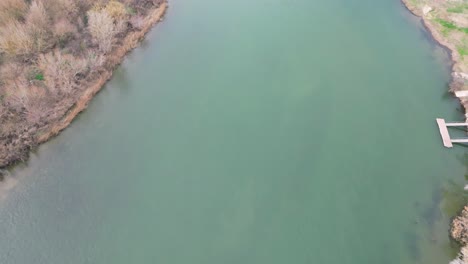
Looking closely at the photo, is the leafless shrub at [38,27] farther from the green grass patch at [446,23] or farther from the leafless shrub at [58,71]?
the green grass patch at [446,23]

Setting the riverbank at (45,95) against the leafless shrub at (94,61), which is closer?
the riverbank at (45,95)

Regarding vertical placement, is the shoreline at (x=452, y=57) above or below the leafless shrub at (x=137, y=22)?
below

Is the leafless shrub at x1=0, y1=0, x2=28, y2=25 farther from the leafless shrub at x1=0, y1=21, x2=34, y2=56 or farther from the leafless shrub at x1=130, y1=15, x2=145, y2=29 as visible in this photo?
the leafless shrub at x1=130, y1=15, x2=145, y2=29

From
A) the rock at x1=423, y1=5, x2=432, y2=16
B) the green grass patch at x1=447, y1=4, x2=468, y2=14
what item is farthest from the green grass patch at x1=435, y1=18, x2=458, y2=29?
the green grass patch at x1=447, y1=4, x2=468, y2=14

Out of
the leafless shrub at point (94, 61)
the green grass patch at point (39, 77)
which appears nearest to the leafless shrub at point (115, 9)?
the leafless shrub at point (94, 61)

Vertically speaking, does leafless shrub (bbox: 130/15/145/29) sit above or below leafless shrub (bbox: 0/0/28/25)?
below

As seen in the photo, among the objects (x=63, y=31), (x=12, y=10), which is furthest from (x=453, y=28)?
(x=12, y=10)

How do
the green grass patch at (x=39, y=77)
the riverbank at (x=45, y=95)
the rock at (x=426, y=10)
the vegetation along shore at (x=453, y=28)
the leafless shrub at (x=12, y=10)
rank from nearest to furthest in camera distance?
the riverbank at (x=45, y=95)
the green grass patch at (x=39, y=77)
the leafless shrub at (x=12, y=10)
the vegetation along shore at (x=453, y=28)
the rock at (x=426, y=10)
